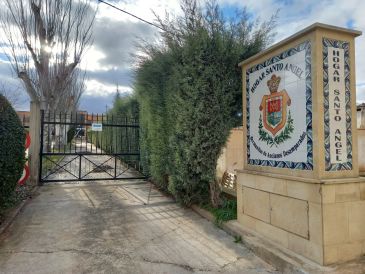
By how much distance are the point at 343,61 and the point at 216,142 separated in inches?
83.8

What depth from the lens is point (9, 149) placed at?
388cm

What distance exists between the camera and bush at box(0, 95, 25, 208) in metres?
3.68

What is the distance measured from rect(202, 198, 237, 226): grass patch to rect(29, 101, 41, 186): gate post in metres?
4.84

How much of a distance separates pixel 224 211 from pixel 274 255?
151 centimetres

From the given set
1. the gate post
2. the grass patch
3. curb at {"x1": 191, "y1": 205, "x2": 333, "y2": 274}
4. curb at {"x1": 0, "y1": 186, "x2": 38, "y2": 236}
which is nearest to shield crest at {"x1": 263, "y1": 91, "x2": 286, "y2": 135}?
curb at {"x1": 191, "y1": 205, "x2": 333, "y2": 274}

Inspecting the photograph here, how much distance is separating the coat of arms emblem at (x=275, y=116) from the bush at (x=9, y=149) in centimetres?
352

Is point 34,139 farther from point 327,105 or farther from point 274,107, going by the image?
point 327,105

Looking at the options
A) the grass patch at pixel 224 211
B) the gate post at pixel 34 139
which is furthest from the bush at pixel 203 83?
the gate post at pixel 34 139

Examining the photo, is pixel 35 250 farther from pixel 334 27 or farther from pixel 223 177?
pixel 223 177

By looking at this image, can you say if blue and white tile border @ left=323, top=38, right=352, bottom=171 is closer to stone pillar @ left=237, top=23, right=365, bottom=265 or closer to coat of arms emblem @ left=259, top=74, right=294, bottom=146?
stone pillar @ left=237, top=23, right=365, bottom=265

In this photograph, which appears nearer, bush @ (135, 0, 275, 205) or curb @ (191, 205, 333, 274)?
curb @ (191, 205, 333, 274)

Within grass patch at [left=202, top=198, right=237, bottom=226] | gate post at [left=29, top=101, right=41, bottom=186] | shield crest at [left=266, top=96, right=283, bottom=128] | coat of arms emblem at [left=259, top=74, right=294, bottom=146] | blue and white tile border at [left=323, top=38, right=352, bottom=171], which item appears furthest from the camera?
gate post at [left=29, top=101, right=41, bottom=186]

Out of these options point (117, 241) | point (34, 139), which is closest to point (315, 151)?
point (117, 241)

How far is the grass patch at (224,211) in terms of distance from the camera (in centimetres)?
437
